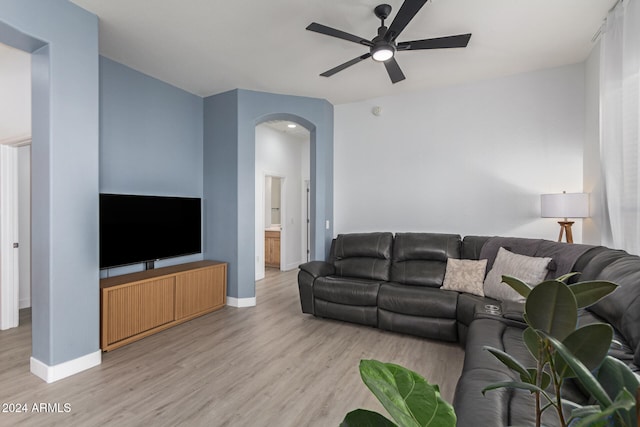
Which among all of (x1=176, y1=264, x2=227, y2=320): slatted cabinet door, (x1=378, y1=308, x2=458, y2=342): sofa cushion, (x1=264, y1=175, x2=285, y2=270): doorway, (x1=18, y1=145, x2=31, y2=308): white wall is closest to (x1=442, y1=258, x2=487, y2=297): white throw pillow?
(x1=378, y1=308, x2=458, y2=342): sofa cushion

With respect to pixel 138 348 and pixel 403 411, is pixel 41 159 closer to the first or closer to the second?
pixel 138 348

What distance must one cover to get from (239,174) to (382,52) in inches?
92.8

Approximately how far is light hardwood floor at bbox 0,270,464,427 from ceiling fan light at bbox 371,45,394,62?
2.45 meters

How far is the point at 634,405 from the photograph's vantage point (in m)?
0.34

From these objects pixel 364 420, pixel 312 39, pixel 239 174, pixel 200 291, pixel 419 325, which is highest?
pixel 312 39

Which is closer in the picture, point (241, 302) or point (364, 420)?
point (364, 420)

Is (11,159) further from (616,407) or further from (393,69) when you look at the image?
(616,407)

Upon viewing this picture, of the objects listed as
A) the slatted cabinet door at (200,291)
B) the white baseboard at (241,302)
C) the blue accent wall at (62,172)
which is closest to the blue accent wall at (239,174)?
the white baseboard at (241,302)

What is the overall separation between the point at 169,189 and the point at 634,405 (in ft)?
13.8

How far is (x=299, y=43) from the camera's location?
9.80 feet

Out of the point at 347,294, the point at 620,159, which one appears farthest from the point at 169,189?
the point at 620,159

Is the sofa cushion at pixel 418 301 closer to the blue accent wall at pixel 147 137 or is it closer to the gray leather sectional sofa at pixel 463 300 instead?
the gray leather sectional sofa at pixel 463 300

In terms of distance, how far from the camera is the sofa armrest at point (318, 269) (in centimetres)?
368

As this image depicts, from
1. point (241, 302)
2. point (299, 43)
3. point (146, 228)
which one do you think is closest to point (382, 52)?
point (299, 43)
